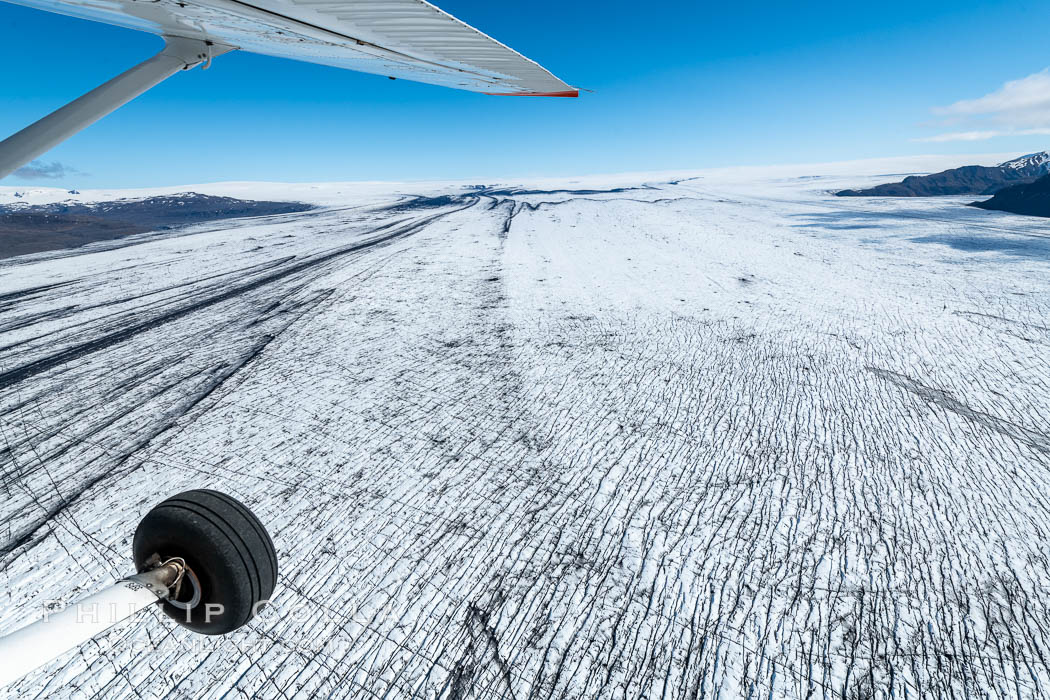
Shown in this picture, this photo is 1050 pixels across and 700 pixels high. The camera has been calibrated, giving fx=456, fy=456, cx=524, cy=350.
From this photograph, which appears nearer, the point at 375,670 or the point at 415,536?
the point at 375,670

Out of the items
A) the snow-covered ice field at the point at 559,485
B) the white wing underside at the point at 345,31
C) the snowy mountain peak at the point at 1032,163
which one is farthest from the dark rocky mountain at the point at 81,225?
the snowy mountain peak at the point at 1032,163

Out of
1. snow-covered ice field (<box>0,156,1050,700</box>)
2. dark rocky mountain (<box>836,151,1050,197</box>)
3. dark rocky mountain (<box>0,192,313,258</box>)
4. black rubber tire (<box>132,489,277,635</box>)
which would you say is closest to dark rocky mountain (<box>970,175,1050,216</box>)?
dark rocky mountain (<box>836,151,1050,197</box>)

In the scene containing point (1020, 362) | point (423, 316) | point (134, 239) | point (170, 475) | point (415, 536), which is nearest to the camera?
point (415, 536)

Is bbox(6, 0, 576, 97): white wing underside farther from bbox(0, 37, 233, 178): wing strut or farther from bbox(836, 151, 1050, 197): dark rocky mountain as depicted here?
bbox(836, 151, 1050, 197): dark rocky mountain

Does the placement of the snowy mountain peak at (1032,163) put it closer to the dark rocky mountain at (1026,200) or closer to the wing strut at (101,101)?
the dark rocky mountain at (1026,200)

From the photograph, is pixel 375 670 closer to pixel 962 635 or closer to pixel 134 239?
pixel 962 635

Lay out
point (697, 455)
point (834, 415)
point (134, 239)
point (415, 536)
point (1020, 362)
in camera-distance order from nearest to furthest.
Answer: point (415, 536) → point (697, 455) → point (834, 415) → point (1020, 362) → point (134, 239)

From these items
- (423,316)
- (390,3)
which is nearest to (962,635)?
(390,3)

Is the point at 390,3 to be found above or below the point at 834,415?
above
